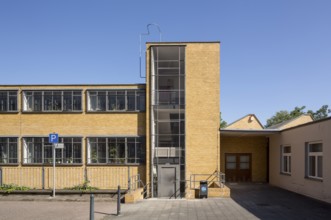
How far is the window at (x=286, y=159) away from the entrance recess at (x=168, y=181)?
748 centimetres

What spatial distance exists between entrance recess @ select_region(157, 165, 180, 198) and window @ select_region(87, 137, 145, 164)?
1.46 m

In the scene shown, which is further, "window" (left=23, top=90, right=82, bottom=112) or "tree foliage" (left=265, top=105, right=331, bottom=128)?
"tree foliage" (left=265, top=105, right=331, bottom=128)

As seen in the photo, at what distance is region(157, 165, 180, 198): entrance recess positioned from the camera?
19.2 meters

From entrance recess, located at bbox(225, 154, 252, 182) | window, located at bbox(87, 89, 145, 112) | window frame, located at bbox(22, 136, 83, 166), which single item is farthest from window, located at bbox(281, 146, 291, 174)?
window frame, located at bbox(22, 136, 83, 166)

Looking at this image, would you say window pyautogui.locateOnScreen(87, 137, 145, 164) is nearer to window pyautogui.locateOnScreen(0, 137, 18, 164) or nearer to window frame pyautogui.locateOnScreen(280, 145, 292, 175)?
window pyautogui.locateOnScreen(0, 137, 18, 164)

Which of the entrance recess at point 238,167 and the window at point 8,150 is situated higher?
the window at point 8,150

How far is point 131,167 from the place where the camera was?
19.6 meters

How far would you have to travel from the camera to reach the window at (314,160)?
54.6ft

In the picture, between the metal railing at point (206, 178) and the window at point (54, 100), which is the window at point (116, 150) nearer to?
the window at point (54, 100)

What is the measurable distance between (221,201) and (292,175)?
20.1 ft

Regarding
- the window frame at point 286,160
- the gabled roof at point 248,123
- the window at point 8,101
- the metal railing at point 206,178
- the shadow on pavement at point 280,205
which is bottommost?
Answer: the shadow on pavement at point 280,205

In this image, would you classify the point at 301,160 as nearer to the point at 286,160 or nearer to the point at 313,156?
the point at 313,156

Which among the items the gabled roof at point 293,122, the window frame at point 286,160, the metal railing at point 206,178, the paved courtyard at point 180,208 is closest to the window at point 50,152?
the paved courtyard at point 180,208

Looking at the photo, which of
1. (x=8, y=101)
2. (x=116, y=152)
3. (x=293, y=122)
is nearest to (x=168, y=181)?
(x=116, y=152)
